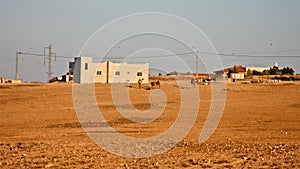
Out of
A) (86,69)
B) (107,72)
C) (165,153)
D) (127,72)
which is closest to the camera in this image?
(165,153)

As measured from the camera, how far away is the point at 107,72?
7344 cm

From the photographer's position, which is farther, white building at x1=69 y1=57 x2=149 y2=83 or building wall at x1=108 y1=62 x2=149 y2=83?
white building at x1=69 y1=57 x2=149 y2=83

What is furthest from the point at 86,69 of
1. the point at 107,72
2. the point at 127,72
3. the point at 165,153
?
the point at 165,153

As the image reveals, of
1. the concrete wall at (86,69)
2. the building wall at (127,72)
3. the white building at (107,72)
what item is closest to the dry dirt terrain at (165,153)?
the white building at (107,72)

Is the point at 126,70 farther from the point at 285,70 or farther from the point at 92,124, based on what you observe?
the point at 285,70

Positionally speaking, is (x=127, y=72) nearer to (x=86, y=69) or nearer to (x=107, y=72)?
(x=86, y=69)

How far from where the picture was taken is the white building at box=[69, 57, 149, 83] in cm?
5978

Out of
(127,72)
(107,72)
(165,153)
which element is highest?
(107,72)

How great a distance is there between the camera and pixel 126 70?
209 feet

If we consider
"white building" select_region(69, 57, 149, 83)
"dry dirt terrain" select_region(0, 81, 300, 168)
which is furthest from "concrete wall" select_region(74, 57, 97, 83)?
"dry dirt terrain" select_region(0, 81, 300, 168)

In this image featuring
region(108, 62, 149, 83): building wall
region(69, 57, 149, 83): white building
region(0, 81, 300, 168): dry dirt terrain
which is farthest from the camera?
region(69, 57, 149, 83): white building

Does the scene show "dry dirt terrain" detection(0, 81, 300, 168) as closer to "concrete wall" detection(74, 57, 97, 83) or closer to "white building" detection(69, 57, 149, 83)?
"white building" detection(69, 57, 149, 83)

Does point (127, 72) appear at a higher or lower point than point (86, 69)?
lower

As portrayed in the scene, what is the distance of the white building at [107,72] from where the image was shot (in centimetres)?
5978
